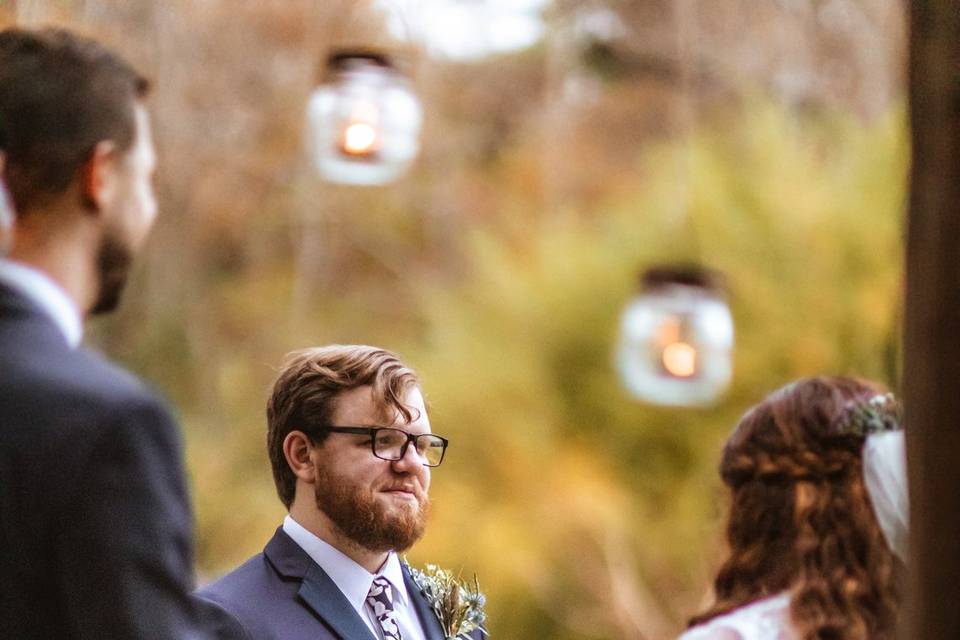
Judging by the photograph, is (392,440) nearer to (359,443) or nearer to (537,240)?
(359,443)

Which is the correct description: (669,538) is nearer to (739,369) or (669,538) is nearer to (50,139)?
(739,369)

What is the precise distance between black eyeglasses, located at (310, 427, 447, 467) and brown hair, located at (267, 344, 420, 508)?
0.07 feet

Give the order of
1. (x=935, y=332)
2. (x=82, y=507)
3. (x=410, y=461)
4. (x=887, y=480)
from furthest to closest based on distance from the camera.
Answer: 1. (x=887, y=480)
2. (x=410, y=461)
3. (x=82, y=507)
4. (x=935, y=332)

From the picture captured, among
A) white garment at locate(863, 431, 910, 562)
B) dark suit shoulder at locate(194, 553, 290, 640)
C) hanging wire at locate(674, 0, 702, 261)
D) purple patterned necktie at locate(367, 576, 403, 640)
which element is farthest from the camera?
hanging wire at locate(674, 0, 702, 261)

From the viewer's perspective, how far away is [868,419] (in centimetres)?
238

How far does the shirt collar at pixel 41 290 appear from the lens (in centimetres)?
141

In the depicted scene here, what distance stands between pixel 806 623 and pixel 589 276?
7.04 m

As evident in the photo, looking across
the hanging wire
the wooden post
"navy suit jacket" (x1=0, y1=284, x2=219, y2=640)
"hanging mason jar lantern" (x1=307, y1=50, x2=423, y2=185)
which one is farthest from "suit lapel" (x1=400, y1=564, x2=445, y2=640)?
the hanging wire

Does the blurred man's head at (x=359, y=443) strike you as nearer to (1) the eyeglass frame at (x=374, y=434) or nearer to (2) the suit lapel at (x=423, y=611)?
(1) the eyeglass frame at (x=374, y=434)

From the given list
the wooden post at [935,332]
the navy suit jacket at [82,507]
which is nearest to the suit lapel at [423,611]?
the navy suit jacket at [82,507]

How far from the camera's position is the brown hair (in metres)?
1.78

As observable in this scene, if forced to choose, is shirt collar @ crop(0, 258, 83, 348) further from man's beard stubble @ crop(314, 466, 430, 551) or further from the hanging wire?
the hanging wire

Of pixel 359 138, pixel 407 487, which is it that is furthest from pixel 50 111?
pixel 359 138

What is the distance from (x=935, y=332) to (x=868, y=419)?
1.18 m
